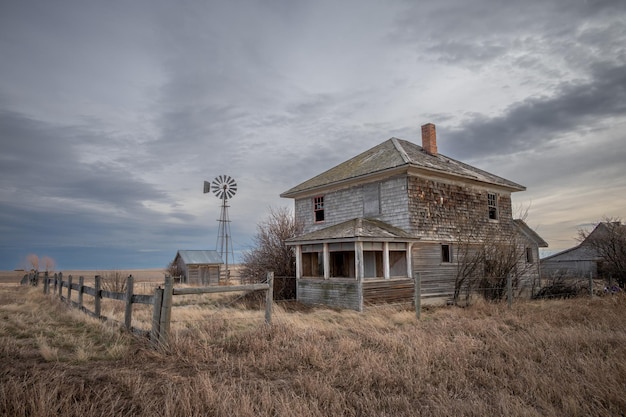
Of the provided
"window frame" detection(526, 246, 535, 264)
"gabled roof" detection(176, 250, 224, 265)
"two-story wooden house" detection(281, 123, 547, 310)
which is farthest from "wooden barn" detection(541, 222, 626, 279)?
"gabled roof" detection(176, 250, 224, 265)

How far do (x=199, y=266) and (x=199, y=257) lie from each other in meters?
1.33

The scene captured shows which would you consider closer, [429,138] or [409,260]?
[409,260]

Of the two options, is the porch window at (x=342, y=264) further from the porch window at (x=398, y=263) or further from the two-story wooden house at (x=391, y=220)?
the porch window at (x=398, y=263)

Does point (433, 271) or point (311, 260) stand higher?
point (311, 260)

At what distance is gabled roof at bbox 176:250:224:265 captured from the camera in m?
39.2

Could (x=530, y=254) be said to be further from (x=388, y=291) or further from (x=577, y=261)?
(x=388, y=291)

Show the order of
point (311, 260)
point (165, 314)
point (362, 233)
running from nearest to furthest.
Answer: point (165, 314)
point (362, 233)
point (311, 260)

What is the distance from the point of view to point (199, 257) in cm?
4031

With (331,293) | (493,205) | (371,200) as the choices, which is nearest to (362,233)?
(331,293)

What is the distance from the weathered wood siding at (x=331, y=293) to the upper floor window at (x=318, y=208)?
4.36 m

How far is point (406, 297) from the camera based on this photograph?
16.9m

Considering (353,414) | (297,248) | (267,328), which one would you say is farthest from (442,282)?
(353,414)

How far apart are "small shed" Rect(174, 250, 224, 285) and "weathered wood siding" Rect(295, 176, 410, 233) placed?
20.1 m

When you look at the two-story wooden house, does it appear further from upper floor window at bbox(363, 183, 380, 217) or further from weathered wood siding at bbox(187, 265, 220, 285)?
weathered wood siding at bbox(187, 265, 220, 285)
